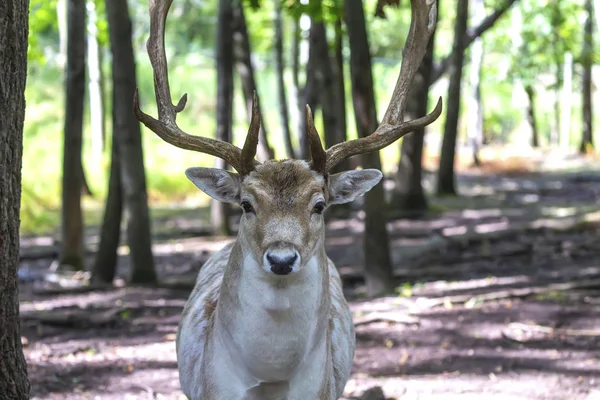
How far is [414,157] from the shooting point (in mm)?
16062

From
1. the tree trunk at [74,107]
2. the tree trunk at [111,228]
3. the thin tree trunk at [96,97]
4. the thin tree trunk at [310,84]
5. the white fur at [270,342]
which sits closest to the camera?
the white fur at [270,342]

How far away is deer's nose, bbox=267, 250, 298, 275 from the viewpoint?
4.07 m

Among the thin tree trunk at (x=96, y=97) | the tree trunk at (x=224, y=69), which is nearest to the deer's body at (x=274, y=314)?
the tree trunk at (x=224, y=69)

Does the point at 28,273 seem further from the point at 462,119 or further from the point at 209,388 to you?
the point at 462,119

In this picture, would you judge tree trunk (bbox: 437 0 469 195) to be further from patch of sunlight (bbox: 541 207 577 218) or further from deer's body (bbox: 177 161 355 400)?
deer's body (bbox: 177 161 355 400)

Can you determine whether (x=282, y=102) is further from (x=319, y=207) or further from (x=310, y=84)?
(x=319, y=207)

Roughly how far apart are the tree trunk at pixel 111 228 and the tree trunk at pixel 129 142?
11.3 inches

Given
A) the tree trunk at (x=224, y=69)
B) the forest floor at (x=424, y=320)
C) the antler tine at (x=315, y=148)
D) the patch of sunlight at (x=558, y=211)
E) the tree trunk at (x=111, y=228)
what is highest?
the tree trunk at (x=224, y=69)

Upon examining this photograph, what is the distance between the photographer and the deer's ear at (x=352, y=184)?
480 centimetres

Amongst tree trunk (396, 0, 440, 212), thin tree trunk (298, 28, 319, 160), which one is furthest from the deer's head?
tree trunk (396, 0, 440, 212)

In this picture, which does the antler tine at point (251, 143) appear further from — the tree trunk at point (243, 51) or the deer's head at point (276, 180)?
the tree trunk at point (243, 51)

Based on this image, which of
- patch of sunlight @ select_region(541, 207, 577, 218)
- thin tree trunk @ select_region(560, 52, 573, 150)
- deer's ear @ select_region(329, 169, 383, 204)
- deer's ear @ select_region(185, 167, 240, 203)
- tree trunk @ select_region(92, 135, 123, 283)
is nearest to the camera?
deer's ear @ select_region(185, 167, 240, 203)

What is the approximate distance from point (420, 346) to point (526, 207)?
11.6 meters

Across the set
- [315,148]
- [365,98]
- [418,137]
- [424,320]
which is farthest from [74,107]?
[315,148]
